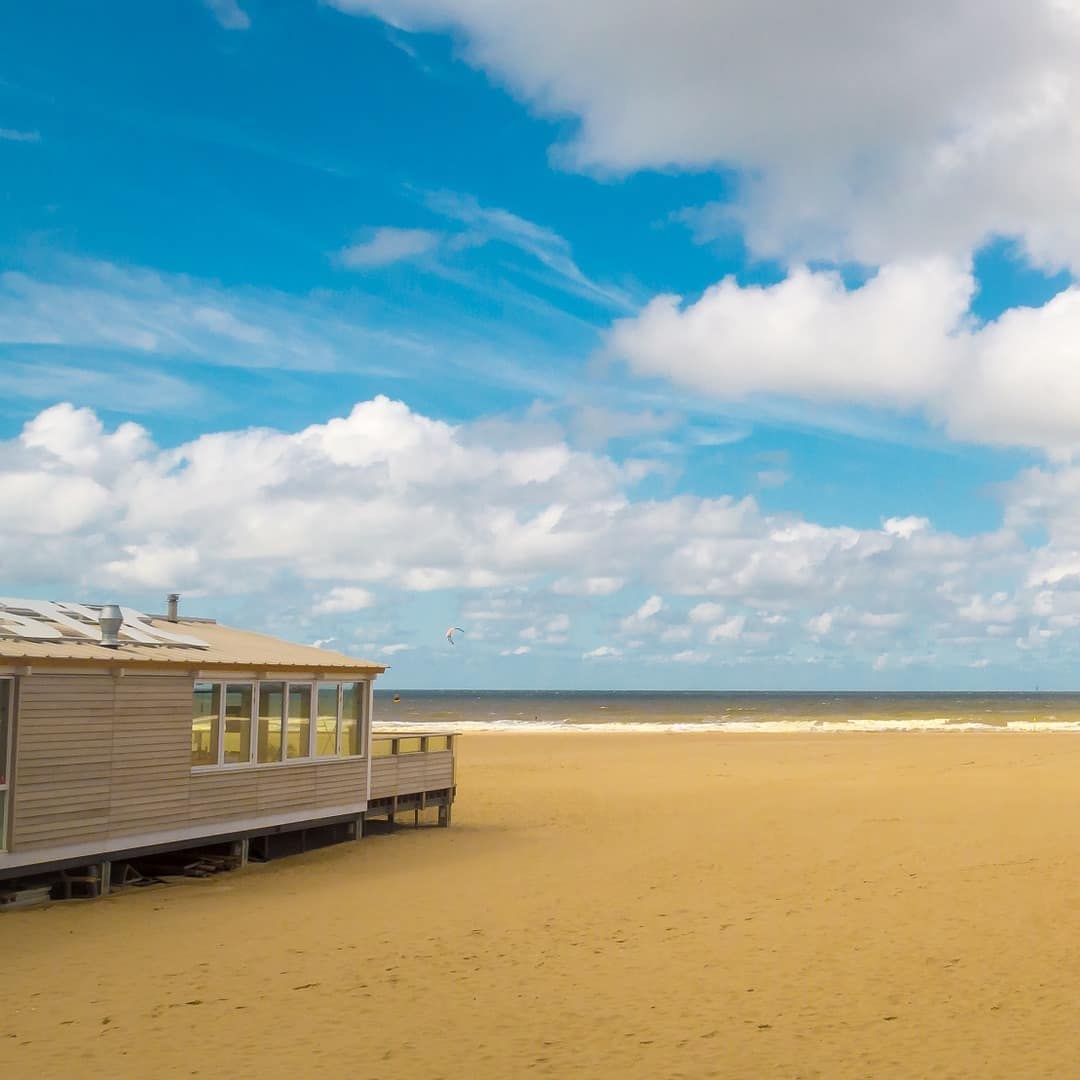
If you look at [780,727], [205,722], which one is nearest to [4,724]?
[205,722]

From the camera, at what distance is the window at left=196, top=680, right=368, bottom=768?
15.2 m

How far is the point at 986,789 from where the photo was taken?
2606 centimetres

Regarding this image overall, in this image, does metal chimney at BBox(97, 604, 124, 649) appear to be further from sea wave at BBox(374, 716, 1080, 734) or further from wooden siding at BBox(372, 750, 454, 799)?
sea wave at BBox(374, 716, 1080, 734)

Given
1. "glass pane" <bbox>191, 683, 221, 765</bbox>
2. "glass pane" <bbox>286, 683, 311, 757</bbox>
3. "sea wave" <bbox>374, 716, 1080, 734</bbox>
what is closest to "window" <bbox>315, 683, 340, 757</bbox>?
"glass pane" <bbox>286, 683, 311, 757</bbox>

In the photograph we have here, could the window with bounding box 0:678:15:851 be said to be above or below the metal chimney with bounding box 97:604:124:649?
below

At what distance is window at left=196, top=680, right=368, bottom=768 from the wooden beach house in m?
0.02

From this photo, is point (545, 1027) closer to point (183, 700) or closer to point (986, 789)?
point (183, 700)

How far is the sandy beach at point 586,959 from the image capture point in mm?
8258

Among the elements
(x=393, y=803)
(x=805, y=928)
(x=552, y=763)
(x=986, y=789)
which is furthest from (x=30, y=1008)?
(x=552, y=763)

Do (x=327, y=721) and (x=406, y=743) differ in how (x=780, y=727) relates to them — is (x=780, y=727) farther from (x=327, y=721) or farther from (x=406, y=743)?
(x=327, y=721)

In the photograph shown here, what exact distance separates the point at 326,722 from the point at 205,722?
256 centimetres

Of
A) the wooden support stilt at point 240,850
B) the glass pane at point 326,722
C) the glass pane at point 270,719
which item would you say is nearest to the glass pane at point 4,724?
the wooden support stilt at point 240,850

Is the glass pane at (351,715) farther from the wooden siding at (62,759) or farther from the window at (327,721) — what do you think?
the wooden siding at (62,759)

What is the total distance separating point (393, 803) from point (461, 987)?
367 inches
